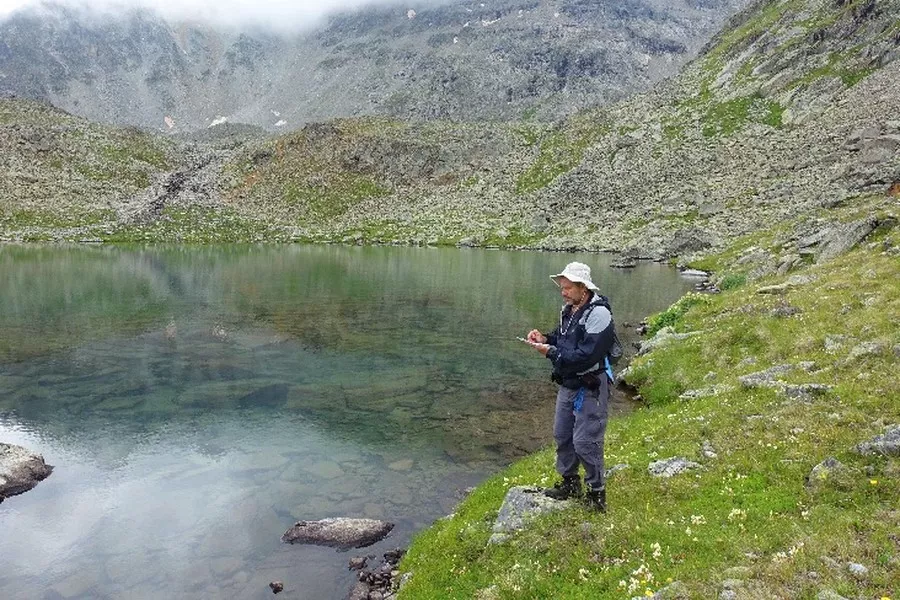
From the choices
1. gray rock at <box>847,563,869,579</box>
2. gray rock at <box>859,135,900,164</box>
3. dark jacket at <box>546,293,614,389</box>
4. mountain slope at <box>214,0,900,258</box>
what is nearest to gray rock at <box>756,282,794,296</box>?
dark jacket at <box>546,293,614,389</box>

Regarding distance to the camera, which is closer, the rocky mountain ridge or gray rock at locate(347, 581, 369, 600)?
gray rock at locate(347, 581, 369, 600)

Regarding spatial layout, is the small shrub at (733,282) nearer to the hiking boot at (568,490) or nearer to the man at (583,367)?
the hiking boot at (568,490)

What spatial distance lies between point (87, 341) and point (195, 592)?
111ft

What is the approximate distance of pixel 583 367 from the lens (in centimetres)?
1256

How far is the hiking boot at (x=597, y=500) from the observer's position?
1322 centimetres

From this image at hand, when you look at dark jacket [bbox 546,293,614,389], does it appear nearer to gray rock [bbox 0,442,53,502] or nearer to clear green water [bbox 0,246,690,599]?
clear green water [bbox 0,246,690,599]

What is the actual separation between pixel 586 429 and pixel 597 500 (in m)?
1.73

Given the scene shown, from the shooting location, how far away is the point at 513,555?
1262 centimetres

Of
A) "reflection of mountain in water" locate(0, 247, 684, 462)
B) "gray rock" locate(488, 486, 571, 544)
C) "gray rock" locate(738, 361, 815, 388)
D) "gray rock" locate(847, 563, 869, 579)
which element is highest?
"gray rock" locate(738, 361, 815, 388)

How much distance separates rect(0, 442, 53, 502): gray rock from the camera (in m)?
21.1

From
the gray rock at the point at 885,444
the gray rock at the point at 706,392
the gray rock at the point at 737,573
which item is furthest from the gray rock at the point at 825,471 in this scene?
the gray rock at the point at 706,392

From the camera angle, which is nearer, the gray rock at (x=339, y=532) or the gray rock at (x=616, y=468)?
the gray rock at (x=616, y=468)

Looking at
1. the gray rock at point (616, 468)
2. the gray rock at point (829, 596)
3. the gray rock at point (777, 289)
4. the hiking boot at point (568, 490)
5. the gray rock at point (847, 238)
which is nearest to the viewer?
the gray rock at point (829, 596)

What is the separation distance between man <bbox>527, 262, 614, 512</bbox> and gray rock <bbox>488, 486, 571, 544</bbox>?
0.94 m
